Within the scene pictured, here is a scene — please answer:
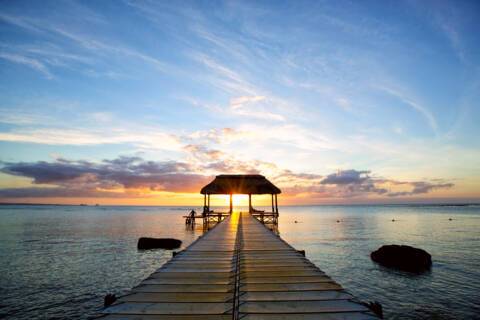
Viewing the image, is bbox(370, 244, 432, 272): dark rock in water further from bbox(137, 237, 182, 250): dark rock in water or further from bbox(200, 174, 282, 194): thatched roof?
bbox(200, 174, 282, 194): thatched roof

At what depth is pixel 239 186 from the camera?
3375 cm

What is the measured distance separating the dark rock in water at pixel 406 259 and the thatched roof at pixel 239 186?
16.8m

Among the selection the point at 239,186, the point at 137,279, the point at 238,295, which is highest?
the point at 239,186

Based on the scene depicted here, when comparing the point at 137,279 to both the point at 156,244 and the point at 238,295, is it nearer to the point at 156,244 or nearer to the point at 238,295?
the point at 156,244

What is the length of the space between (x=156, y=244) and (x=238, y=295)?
68.0 ft

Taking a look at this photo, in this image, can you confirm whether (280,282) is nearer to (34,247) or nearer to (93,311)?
(93,311)

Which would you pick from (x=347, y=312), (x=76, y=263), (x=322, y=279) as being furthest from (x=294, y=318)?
(x=76, y=263)

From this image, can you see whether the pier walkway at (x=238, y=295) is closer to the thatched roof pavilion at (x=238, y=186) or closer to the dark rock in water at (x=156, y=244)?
the dark rock in water at (x=156, y=244)

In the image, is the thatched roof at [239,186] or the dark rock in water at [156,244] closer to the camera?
the dark rock in water at [156,244]

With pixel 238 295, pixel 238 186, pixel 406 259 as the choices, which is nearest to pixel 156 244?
pixel 238 186

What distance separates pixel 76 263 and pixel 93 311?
363 inches

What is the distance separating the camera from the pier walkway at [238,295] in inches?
145

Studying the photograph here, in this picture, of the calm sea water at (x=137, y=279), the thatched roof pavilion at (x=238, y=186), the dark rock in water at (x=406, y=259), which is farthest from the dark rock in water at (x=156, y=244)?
the dark rock in water at (x=406, y=259)

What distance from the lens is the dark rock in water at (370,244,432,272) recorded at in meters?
16.0
